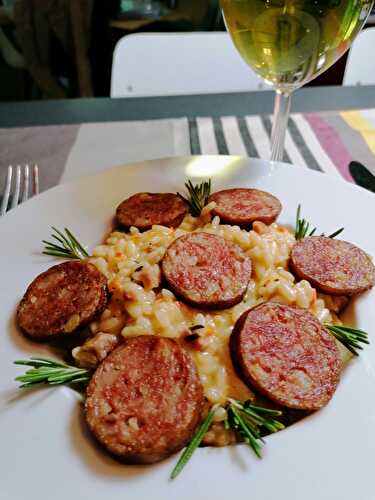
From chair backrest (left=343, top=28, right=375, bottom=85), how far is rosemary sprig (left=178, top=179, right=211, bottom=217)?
2604mm

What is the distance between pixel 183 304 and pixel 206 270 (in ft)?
0.39

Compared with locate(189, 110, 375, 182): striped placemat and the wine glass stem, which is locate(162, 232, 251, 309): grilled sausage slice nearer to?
the wine glass stem

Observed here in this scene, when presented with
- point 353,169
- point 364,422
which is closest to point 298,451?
point 364,422

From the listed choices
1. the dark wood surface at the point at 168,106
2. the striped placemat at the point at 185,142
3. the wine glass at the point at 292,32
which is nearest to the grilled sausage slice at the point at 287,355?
the wine glass at the point at 292,32

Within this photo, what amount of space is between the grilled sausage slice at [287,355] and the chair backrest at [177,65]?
9.02 feet

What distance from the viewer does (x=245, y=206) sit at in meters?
1.58

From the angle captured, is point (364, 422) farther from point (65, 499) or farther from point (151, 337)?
point (65, 499)

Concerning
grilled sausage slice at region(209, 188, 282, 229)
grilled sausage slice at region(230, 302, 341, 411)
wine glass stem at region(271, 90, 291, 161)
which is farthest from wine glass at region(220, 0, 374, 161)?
grilled sausage slice at region(230, 302, 341, 411)

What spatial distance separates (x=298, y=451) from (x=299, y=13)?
3.82ft

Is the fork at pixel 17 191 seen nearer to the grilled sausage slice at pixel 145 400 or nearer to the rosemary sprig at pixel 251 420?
the grilled sausage slice at pixel 145 400

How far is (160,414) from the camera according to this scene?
0.96 m

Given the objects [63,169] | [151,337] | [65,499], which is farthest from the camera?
[63,169]

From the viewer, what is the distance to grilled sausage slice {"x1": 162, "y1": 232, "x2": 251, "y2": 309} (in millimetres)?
1237

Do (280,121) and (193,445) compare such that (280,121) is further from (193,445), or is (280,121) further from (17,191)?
(193,445)
